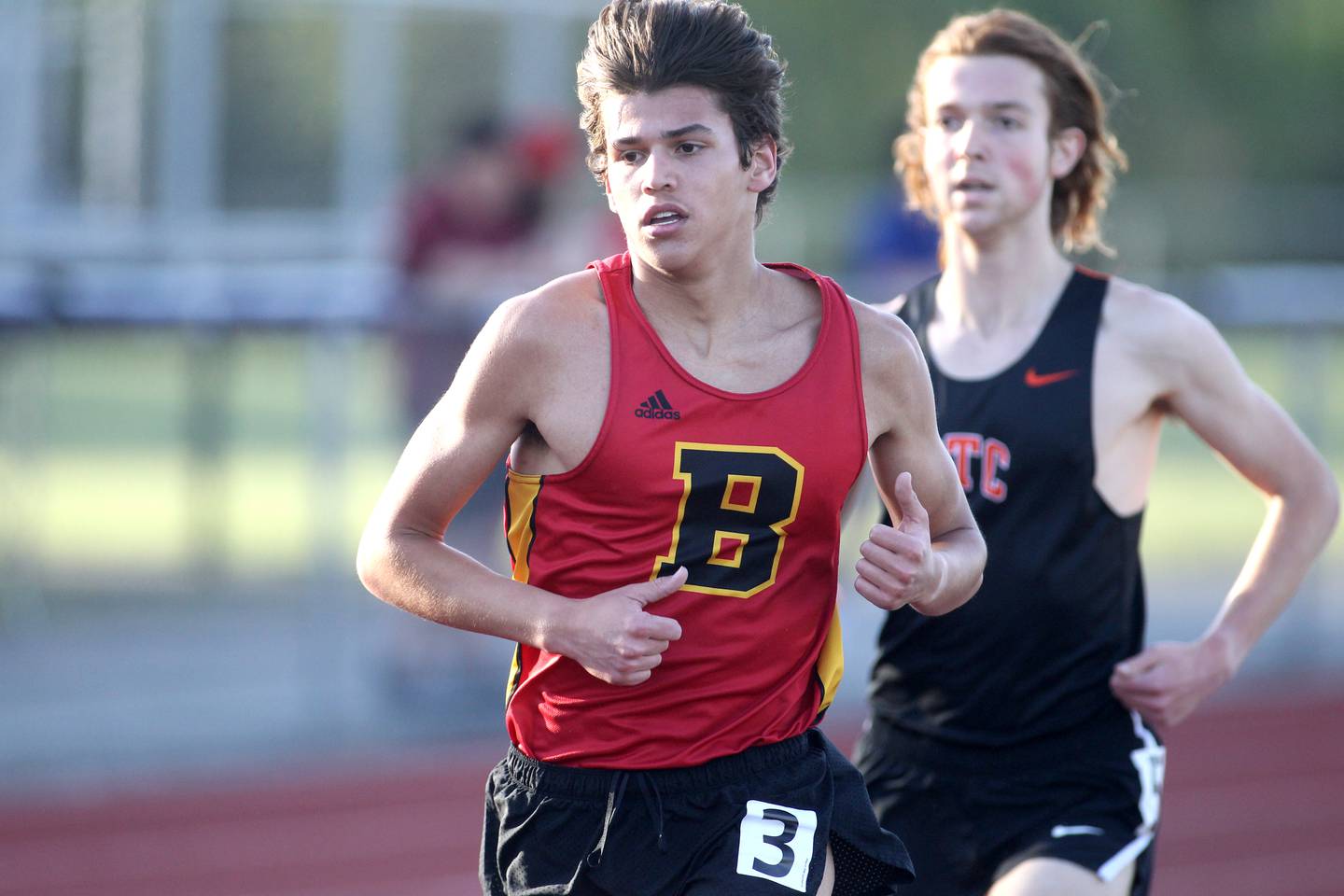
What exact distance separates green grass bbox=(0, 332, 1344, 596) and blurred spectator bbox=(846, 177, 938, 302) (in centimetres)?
167

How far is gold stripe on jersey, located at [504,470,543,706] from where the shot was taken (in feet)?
8.42

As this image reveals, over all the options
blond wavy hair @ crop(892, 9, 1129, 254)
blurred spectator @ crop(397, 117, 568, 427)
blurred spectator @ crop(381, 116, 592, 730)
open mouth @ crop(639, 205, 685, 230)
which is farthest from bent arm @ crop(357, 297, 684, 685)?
blurred spectator @ crop(397, 117, 568, 427)

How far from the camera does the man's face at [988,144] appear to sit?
11.2ft

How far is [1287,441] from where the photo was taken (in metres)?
3.37

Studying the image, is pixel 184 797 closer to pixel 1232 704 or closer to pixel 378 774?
pixel 378 774

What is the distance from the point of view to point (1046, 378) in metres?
3.34

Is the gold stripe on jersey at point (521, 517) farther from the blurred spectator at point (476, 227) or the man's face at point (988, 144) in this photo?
the blurred spectator at point (476, 227)

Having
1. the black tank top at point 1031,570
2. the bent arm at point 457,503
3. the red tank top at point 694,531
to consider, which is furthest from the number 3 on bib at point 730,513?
the black tank top at point 1031,570

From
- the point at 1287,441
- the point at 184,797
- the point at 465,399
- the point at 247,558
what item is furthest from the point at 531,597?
the point at 247,558

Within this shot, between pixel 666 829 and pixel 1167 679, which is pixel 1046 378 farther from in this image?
pixel 666 829

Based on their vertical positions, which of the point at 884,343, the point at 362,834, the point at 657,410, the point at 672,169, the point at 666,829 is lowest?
the point at 362,834

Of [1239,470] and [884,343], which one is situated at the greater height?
[884,343]

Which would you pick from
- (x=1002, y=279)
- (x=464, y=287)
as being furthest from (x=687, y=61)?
(x=464, y=287)

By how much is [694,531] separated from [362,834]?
4.43 metres
